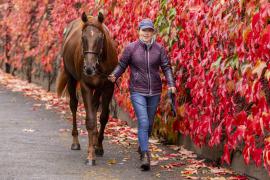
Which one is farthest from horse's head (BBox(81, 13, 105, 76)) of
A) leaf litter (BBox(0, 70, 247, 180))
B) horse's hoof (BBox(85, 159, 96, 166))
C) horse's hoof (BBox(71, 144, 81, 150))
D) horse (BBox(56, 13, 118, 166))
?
horse's hoof (BBox(71, 144, 81, 150))

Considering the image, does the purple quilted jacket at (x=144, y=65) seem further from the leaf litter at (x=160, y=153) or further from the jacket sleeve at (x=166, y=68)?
the leaf litter at (x=160, y=153)

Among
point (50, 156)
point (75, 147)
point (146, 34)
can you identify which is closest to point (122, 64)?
point (146, 34)

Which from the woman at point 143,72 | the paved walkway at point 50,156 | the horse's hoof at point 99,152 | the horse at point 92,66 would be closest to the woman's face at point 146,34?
the woman at point 143,72

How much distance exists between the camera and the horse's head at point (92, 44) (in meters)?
7.40

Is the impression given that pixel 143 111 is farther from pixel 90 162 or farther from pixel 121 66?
pixel 90 162

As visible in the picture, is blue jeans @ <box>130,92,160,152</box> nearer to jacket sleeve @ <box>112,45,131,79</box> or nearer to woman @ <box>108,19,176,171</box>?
woman @ <box>108,19,176,171</box>

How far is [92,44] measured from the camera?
752 cm

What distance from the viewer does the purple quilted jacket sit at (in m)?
7.70

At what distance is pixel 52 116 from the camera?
496 inches

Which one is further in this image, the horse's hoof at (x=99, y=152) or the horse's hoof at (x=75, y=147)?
the horse's hoof at (x=75, y=147)

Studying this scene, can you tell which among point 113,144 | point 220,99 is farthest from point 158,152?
point 220,99

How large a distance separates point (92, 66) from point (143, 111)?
874mm

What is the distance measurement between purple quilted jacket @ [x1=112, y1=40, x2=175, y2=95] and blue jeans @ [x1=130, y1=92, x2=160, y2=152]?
0.09 m

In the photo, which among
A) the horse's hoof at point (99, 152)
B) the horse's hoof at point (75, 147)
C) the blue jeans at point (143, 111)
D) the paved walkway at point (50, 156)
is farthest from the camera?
the horse's hoof at point (75, 147)
